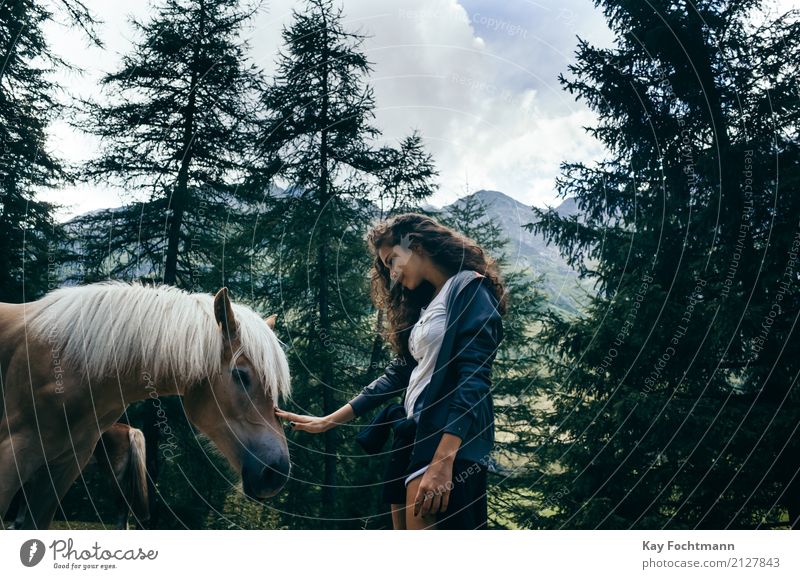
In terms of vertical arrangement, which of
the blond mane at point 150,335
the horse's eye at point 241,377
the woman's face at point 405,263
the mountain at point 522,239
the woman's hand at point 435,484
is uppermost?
the mountain at point 522,239

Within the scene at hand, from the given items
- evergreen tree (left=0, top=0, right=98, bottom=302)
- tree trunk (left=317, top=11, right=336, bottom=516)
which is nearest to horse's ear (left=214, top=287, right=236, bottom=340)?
evergreen tree (left=0, top=0, right=98, bottom=302)

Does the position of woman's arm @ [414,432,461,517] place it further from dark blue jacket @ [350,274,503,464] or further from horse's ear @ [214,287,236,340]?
horse's ear @ [214,287,236,340]

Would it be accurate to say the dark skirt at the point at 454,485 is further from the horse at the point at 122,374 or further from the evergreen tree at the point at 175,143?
the evergreen tree at the point at 175,143

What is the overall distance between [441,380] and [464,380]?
0.13 metres

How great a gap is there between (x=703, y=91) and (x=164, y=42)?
3.69 metres

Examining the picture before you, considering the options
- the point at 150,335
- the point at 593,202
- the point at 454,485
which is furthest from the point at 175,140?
the point at 593,202

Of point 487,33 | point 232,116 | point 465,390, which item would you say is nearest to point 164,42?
point 232,116

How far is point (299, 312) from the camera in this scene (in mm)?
5004

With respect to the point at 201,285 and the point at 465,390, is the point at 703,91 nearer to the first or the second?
the point at 465,390

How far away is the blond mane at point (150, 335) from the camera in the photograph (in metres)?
2.02

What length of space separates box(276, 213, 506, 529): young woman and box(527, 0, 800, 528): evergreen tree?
1.77 m

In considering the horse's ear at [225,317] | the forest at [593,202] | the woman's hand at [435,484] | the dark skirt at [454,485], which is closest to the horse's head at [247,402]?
the horse's ear at [225,317]

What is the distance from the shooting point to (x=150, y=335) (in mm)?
2086

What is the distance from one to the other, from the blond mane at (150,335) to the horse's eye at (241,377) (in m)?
0.05
